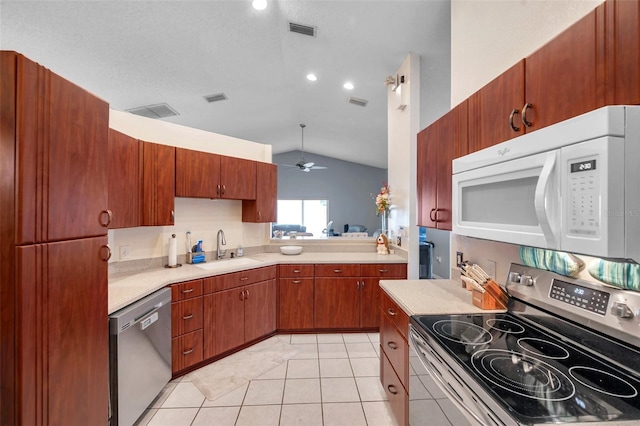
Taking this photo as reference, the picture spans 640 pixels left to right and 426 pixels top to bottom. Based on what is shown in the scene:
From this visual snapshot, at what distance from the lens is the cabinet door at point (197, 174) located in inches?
105

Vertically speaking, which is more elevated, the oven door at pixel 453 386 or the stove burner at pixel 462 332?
the stove burner at pixel 462 332

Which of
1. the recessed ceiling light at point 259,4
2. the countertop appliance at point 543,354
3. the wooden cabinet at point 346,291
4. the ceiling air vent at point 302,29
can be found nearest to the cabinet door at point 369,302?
the wooden cabinet at point 346,291

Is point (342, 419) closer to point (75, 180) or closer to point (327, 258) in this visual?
point (327, 258)

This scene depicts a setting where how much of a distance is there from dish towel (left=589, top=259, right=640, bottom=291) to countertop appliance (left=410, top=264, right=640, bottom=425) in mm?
29

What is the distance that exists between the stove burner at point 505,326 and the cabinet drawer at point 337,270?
6.20ft

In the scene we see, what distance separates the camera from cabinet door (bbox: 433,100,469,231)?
158 cm

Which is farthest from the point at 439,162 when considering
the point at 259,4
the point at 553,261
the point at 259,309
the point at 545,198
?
the point at 259,309

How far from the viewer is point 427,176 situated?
1.95 m

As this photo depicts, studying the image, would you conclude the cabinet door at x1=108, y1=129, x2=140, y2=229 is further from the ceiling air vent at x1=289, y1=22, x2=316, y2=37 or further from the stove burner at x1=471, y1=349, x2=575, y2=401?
the stove burner at x1=471, y1=349, x2=575, y2=401

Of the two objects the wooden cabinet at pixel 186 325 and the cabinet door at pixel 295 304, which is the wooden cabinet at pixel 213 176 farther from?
the cabinet door at pixel 295 304

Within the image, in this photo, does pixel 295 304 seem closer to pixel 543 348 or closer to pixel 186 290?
pixel 186 290

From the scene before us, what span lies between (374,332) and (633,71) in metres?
3.10

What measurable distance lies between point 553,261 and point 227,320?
8.43 feet

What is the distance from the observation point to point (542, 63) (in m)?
1.06
